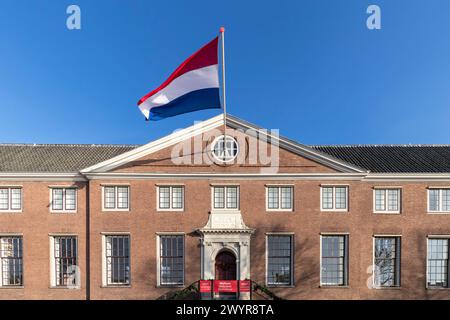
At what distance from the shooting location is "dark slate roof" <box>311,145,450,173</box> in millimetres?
19219

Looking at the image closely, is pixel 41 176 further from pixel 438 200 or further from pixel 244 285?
pixel 438 200

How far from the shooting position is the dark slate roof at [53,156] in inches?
747

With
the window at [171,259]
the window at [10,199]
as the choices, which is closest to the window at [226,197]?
the window at [171,259]

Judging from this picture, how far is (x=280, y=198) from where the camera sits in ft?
60.1

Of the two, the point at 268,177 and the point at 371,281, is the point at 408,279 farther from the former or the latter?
the point at 268,177

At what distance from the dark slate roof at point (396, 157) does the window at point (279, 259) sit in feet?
26.0

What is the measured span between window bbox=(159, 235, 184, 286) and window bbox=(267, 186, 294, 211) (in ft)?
21.4

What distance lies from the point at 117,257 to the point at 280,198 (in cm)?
1169

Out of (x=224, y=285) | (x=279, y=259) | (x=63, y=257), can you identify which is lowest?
(x=224, y=285)

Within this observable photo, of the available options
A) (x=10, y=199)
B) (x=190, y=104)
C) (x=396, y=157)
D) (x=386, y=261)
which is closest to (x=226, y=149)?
(x=190, y=104)
